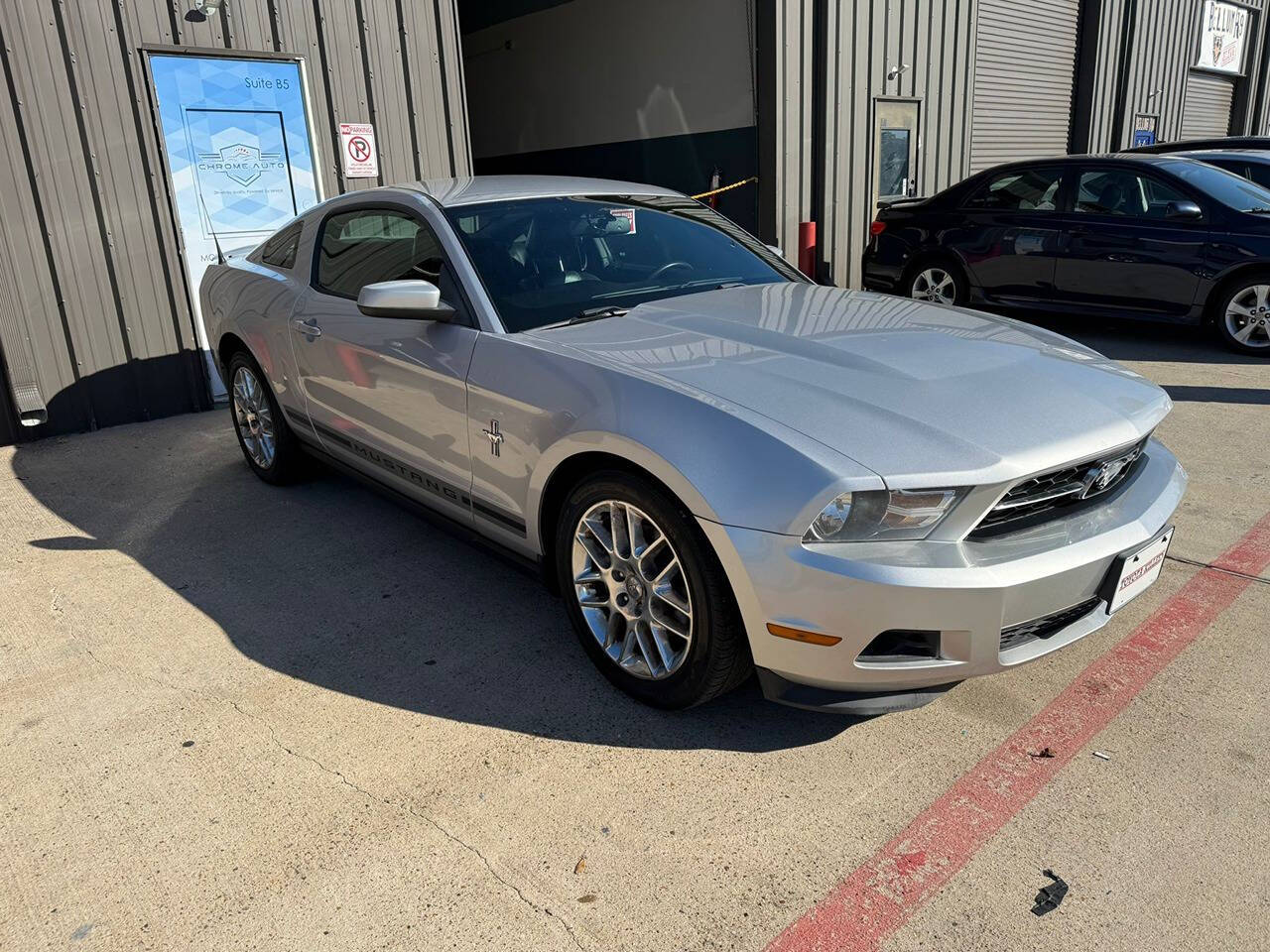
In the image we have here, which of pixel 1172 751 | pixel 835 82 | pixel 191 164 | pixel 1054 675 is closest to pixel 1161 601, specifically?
pixel 1054 675

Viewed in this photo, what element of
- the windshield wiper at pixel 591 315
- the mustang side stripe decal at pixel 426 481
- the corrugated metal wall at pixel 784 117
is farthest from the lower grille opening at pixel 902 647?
the corrugated metal wall at pixel 784 117

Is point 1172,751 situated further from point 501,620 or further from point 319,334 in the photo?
point 319,334

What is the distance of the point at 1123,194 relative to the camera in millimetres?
8102

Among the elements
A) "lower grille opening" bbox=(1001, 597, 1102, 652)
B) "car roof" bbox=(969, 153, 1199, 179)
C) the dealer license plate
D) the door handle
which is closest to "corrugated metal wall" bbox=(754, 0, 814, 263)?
"car roof" bbox=(969, 153, 1199, 179)

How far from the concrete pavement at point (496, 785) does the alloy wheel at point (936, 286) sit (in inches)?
215

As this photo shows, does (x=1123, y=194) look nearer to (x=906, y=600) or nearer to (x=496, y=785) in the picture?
(x=906, y=600)

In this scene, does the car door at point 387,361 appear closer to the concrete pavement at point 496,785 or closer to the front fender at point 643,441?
the front fender at point 643,441

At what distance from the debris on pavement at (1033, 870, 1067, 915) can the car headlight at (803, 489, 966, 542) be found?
0.87 meters

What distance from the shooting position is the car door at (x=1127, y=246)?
7.72 meters

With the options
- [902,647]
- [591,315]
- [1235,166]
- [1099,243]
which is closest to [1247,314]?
[1099,243]

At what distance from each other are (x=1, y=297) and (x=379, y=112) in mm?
3102

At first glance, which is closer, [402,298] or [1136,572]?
[1136,572]

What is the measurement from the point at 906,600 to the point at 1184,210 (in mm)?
6770

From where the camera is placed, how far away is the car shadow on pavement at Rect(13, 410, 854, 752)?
300cm
